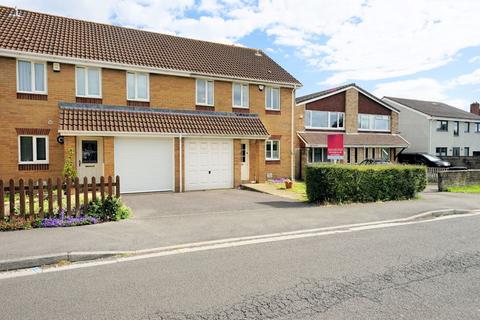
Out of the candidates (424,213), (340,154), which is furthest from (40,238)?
(340,154)

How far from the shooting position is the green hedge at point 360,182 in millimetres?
11789

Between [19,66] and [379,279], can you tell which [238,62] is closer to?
[19,66]

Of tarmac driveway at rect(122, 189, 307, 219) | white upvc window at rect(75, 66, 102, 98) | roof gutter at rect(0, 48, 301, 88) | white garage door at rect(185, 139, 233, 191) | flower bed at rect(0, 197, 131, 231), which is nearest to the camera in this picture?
flower bed at rect(0, 197, 131, 231)

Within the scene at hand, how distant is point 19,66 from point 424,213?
1619 cm

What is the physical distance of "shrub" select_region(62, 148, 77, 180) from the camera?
13.5 meters

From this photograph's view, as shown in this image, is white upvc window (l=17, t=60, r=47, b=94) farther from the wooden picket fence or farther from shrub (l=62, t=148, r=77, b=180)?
the wooden picket fence

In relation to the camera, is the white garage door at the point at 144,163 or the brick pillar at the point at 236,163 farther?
the brick pillar at the point at 236,163

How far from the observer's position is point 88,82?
1554 centimetres

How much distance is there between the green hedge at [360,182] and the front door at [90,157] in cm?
928

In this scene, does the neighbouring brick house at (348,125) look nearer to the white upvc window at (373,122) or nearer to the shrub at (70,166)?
the white upvc window at (373,122)

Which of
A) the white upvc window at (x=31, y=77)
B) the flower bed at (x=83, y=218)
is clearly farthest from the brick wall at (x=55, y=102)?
the flower bed at (x=83, y=218)

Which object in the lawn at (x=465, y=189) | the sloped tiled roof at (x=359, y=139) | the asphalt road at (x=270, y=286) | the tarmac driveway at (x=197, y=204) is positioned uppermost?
the sloped tiled roof at (x=359, y=139)

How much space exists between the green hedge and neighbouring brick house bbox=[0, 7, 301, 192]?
6.42m

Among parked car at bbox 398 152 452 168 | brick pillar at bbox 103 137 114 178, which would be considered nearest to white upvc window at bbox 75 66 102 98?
brick pillar at bbox 103 137 114 178
